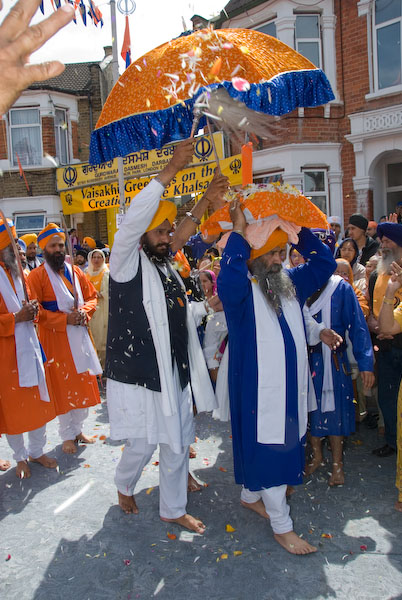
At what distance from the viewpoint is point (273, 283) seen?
3338 millimetres

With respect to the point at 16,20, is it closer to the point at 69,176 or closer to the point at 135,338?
the point at 135,338

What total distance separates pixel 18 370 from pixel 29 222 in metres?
13.9

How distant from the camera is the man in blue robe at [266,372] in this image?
3189 millimetres

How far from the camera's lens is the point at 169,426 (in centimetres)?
341

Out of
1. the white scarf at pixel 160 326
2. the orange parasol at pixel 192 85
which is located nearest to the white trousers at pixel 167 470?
the white scarf at pixel 160 326

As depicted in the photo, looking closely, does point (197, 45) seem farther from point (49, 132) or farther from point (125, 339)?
point (49, 132)

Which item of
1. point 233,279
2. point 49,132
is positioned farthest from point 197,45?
point 49,132

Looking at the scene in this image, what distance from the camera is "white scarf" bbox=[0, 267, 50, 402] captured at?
4.39 meters

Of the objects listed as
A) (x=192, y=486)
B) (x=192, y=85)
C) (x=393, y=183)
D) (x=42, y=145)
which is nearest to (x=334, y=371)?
(x=192, y=486)

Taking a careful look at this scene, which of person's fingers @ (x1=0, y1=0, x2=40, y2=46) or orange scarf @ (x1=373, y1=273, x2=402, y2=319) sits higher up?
person's fingers @ (x1=0, y1=0, x2=40, y2=46)

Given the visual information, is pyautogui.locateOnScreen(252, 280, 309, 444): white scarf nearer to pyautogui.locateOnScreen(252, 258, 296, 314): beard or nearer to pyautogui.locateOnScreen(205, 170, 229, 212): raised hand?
pyautogui.locateOnScreen(252, 258, 296, 314): beard

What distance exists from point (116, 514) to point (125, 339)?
4.16 feet

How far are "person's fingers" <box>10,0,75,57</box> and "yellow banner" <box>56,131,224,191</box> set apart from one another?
29.8 ft

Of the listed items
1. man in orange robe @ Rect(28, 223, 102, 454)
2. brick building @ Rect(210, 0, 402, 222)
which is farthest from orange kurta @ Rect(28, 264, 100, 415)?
brick building @ Rect(210, 0, 402, 222)
